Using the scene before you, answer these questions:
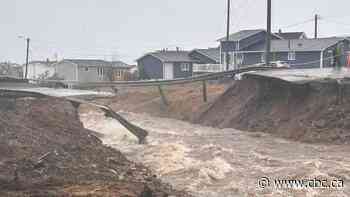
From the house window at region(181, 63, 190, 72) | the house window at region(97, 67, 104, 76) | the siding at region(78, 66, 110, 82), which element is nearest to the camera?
the house window at region(181, 63, 190, 72)

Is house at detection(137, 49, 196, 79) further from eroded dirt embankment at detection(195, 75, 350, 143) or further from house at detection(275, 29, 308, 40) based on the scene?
eroded dirt embankment at detection(195, 75, 350, 143)

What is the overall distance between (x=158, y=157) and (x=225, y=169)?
7.63 feet

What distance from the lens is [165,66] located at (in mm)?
62062

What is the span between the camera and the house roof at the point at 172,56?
204 feet

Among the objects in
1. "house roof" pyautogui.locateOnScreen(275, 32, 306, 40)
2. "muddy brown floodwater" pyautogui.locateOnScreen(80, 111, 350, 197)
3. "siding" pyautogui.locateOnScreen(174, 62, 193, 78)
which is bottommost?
"muddy brown floodwater" pyautogui.locateOnScreen(80, 111, 350, 197)

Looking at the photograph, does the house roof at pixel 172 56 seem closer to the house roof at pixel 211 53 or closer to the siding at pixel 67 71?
the house roof at pixel 211 53

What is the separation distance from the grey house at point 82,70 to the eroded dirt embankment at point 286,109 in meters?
43.7

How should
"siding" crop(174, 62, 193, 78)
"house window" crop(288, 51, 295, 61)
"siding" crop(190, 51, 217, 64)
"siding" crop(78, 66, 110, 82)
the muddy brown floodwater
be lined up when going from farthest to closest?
"siding" crop(78, 66, 110, 82) → "siding" crop(174, 62, 193, 78) → "siding" crop(190, 51, 217, 64) → "house window" crop(288, 51, 295, 61) → the muddy brown floodwater

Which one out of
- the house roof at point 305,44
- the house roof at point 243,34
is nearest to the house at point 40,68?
the house roof at point 243,34

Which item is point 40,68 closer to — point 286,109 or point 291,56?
point 291,56

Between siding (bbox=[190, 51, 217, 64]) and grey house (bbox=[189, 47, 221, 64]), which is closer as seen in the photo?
grey house (bbox=[189, 47, 221, 64])

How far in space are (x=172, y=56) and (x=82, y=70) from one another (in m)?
13.4

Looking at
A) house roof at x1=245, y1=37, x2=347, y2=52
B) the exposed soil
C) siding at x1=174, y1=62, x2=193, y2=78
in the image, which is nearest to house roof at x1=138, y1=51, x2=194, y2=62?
siding at x1=174, y1=62, x2=193, y2=78

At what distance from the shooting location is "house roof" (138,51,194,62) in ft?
204
